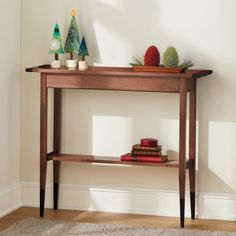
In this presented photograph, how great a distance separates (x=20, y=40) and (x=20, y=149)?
76 centimetres

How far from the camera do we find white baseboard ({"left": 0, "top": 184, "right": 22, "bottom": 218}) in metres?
4.47

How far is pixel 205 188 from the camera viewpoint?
448 centimetres

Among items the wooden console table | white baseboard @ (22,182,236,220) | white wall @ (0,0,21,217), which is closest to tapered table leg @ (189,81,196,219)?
the wooden console table

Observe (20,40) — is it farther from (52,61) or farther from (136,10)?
(136,10)

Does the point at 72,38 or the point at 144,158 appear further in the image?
the point at 72,38

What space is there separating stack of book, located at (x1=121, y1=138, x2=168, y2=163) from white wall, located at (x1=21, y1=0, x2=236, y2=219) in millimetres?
221

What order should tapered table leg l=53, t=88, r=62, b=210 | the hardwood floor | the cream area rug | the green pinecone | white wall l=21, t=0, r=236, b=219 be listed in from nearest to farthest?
1. the cream area rug
2. the green pinecone
3. the hardwood floor
4. white wall l=21, t=0, r=236, b=219
5. tapered table leg l=53, t=88, r=62, b=210

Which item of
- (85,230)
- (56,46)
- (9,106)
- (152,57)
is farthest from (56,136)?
(152,57)

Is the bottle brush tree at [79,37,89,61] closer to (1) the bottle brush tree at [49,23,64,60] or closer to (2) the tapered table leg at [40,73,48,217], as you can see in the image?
(1) the bottle brush tree at [49,23,64,60]

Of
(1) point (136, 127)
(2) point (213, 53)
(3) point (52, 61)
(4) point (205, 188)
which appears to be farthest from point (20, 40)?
(4) point (205, 188)

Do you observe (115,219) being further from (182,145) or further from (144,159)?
(182,145)

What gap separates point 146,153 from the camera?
14.0 ft

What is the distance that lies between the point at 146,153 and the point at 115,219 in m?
0.50

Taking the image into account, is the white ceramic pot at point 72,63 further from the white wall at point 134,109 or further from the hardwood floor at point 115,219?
the hardwood floor at point 115,219
